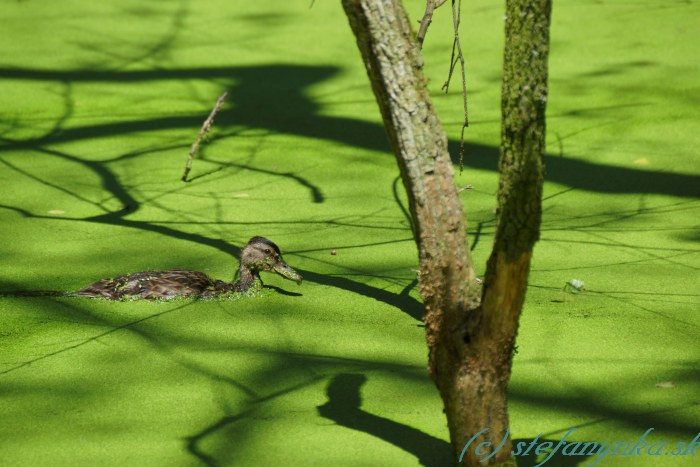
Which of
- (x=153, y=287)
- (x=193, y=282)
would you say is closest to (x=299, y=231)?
(x=193, y=282)

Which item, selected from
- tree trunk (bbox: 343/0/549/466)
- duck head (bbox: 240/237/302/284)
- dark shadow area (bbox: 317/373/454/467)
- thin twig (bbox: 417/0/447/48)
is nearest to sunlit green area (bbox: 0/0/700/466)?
dark shadow area (bbox: 317/373/454/467)

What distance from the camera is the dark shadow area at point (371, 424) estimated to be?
3.00 metres

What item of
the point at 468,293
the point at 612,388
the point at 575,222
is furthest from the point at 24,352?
the point at 575,222

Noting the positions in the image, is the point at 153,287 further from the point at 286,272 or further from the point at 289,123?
the point at 289,123

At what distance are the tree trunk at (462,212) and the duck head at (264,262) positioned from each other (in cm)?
159

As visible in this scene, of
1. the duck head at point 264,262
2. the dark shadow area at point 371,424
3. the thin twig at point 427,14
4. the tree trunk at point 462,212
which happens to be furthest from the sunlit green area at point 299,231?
the thin twig at point 427,14

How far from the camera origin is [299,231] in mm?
5113

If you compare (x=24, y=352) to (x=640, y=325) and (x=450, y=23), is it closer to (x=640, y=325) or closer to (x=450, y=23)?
(x=640, y=325)

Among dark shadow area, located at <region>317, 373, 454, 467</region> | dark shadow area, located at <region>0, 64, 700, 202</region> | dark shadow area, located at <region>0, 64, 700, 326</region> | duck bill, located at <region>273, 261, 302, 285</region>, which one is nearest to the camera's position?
dark shadow area, located at <region>317, 373, 454, 467</region>

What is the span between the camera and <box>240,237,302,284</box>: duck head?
425 centimetres

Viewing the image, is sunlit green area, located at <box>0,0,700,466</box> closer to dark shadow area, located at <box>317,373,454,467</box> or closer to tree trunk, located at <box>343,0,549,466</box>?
dark shadow area, located at <box>317,373,454,467</box>

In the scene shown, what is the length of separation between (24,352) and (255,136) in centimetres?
329

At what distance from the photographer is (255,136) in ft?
22.2

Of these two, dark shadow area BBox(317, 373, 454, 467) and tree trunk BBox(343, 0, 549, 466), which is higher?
tree trunk BBox(343, 0, 549, 466)
